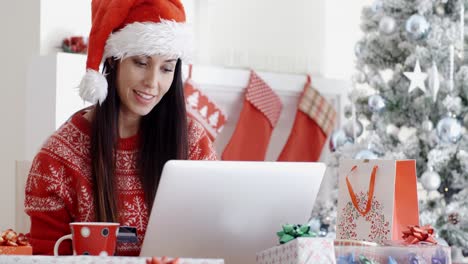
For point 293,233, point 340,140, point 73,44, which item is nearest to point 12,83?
point 73,44

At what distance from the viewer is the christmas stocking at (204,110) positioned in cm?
436

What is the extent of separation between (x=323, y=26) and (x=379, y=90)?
1025 millimetres

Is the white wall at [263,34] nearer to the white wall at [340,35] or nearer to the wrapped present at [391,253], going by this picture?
the white wall at [340,35]

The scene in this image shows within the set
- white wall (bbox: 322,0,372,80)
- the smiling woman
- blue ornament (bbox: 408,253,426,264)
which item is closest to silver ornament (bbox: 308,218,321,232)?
white wall (bbox: 322,0,372,80)

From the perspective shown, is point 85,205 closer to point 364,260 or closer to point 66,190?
point 66,190

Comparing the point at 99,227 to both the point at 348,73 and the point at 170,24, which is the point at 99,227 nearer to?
the point at 170,24

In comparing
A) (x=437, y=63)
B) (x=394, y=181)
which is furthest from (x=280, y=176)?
(x=437, y=63)

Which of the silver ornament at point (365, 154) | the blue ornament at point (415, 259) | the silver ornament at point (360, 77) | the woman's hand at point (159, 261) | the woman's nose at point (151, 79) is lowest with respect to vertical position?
the silver ornament at point (365, 154)

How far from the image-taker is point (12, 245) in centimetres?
144

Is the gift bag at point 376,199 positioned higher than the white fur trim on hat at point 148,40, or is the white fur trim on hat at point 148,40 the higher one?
the white fur trim on hat at point 148,40

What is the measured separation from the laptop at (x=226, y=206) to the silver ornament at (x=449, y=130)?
2.24 metres

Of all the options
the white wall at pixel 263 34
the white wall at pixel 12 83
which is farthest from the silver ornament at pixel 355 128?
the white wall at pixel 12 83

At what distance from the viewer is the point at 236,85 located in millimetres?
4633

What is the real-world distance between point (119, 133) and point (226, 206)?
70 centimetres
